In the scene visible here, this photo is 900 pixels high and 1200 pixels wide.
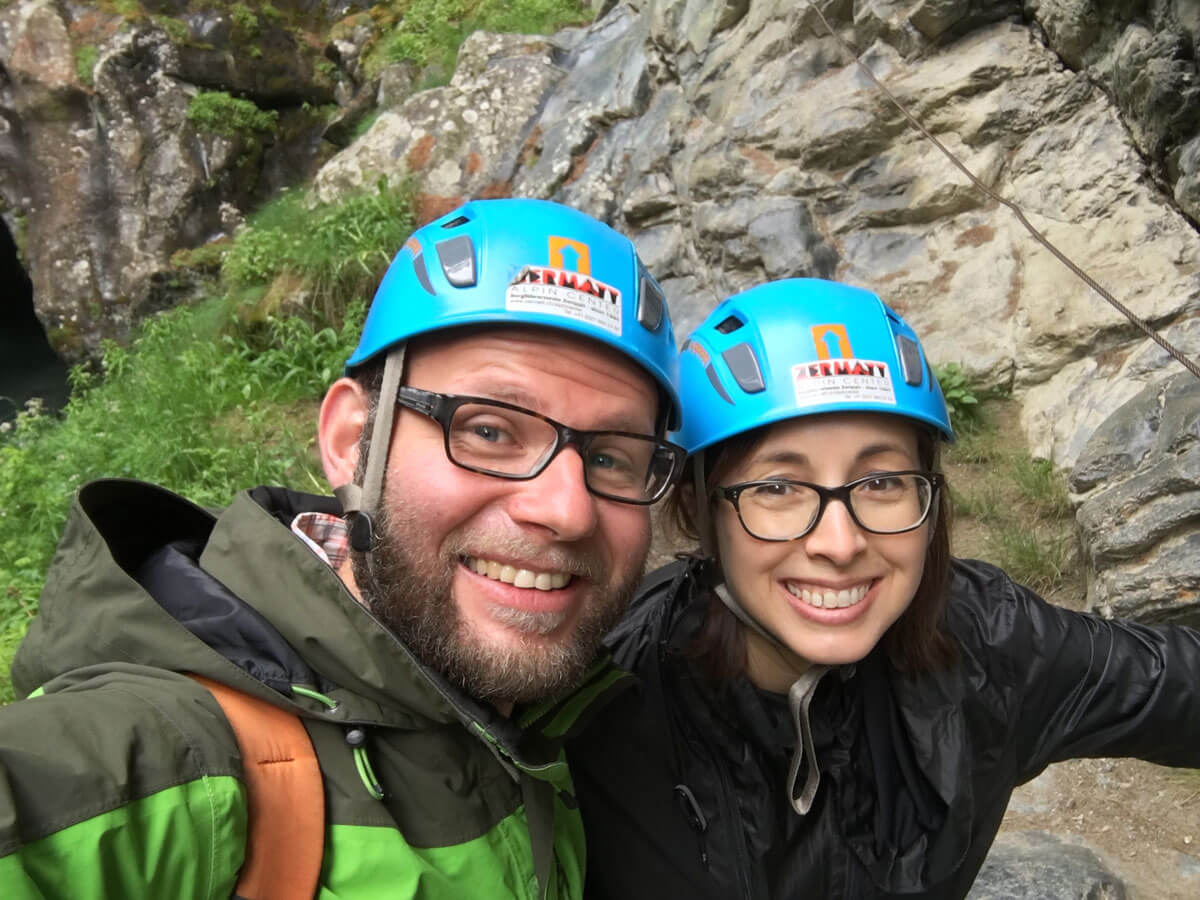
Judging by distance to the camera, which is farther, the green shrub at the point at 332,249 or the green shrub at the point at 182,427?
the green shrub at the point at 332,249

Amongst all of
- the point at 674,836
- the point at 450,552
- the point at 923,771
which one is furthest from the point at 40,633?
the point at 923,771

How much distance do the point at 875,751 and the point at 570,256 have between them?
62.6 inches

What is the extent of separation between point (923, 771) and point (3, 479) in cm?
811

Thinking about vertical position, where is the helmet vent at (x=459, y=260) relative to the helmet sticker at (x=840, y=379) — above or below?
below

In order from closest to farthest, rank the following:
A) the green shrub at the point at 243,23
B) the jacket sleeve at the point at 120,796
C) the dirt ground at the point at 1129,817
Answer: the jacket sleeve at the point at 120,796 → the dirt ground at the point at 1129,817 → the green shrub at the point at 243,23

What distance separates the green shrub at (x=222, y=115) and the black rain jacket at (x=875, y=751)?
1782cm

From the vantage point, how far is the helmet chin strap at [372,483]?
1.62 meters

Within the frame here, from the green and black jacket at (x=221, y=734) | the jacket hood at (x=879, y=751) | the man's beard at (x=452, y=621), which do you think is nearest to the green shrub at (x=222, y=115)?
the green and black jacket at (x=221, y=734)

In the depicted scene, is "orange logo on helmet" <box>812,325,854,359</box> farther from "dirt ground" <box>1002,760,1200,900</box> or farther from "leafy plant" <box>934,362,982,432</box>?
"leafy plant" <box>934,362,982,432</box>

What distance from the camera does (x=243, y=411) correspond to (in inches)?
336

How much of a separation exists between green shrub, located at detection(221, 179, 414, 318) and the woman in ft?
25.5

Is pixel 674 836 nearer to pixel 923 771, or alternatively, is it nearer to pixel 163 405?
pixel 923 771

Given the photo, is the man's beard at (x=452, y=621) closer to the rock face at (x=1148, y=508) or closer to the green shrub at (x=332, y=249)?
the rock face at (x=1148, y=508)

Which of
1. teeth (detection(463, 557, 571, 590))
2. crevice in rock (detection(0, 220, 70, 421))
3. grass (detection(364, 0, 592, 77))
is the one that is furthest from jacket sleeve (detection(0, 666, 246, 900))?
crevice in rock (detection(0, 220, 70, 421))
